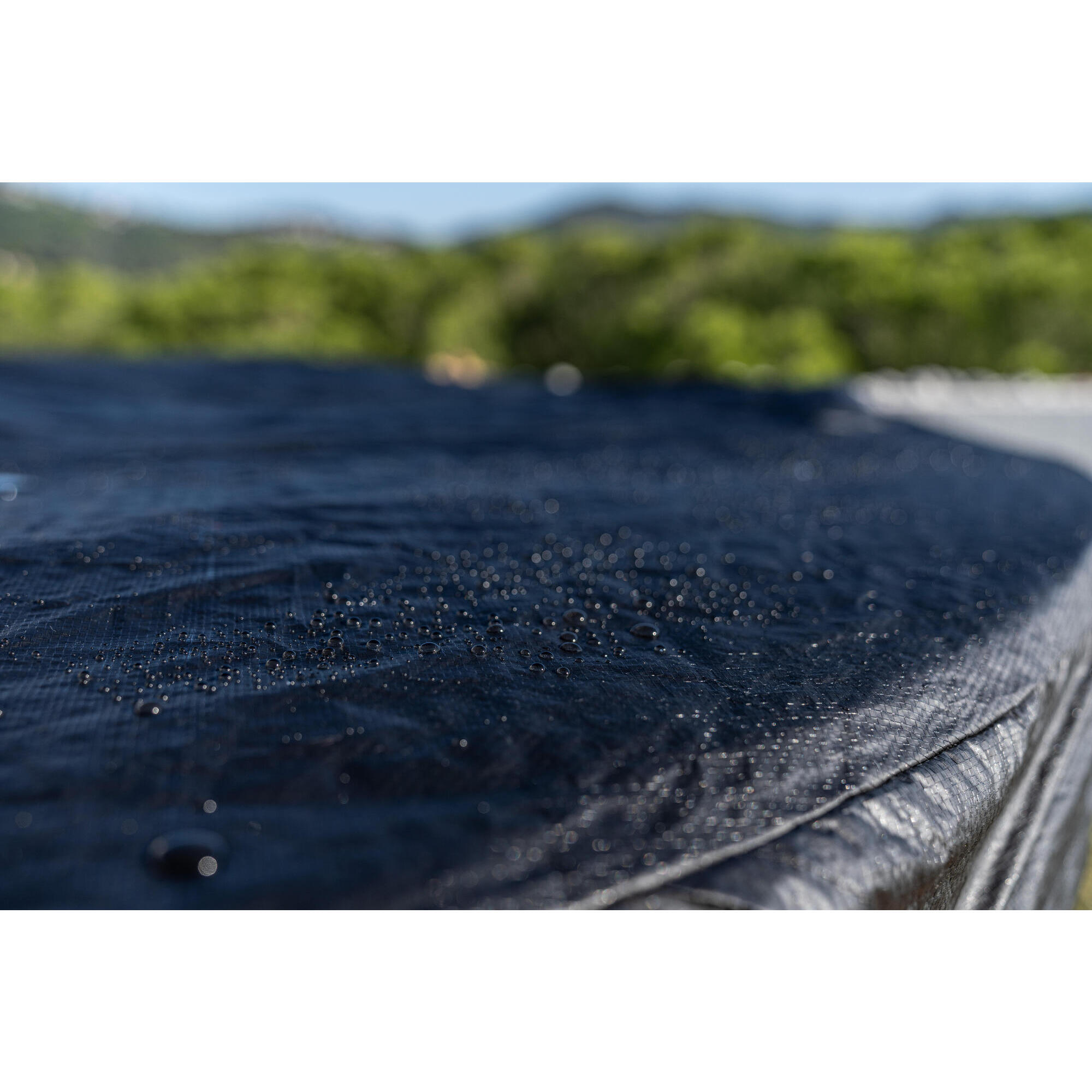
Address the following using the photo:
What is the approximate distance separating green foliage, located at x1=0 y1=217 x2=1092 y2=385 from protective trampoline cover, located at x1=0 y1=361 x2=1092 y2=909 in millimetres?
3178

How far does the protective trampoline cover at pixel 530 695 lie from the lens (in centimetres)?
62

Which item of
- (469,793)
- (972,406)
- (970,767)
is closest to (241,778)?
(469,793)

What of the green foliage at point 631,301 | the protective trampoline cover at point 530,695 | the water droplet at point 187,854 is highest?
the green foliage at point 631,301

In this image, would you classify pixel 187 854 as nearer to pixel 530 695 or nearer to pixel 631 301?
pixel 530 695

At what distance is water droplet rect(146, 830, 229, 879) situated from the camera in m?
0.59

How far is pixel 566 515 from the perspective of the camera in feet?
5.22

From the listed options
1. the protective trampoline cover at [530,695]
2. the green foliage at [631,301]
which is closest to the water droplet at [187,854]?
the protective trampoline cover at [530,695]

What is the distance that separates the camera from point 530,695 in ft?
2.72

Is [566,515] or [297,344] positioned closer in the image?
[566,515]

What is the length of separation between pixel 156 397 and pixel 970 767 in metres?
3.04

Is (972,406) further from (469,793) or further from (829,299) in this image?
(829,299)

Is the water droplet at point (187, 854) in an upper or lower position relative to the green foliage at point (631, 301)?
lower

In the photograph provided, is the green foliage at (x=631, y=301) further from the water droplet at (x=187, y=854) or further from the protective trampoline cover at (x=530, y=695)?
the water droplet at (x=187, y=854)

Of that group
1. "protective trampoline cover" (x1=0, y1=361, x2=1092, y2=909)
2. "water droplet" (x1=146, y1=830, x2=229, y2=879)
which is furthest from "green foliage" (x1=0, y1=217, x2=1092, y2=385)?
"water droplet" (x1=146, y1=830, x2=229, y2=879)
